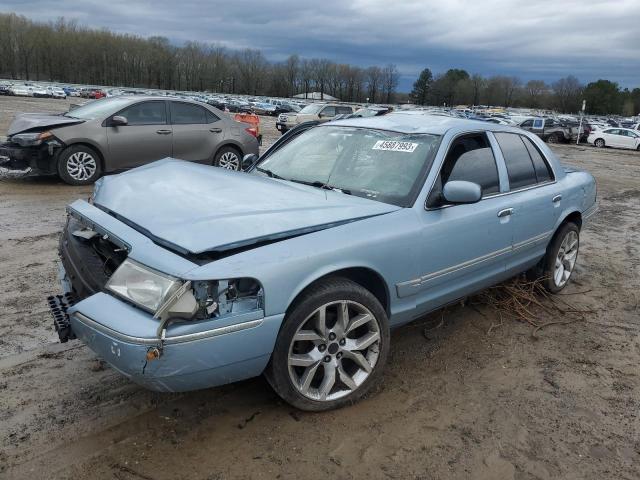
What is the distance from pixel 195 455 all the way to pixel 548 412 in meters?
2.09

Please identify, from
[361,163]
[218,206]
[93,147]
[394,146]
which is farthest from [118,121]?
[218,206]

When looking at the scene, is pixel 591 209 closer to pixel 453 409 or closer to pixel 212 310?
pixel 453 409

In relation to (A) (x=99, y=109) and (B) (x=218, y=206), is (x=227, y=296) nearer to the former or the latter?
(B) (x=218, y=206)

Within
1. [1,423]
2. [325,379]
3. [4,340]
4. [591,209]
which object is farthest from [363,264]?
[591,209]

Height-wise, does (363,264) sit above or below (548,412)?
above

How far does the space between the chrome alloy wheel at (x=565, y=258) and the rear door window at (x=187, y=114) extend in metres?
7.19

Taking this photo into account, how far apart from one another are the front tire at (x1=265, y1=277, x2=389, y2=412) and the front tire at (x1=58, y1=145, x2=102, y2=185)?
7.37 m

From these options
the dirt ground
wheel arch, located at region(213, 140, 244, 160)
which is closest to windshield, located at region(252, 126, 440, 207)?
the dirt ground

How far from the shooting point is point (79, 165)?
9094 mm

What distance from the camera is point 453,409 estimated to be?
3260 millimetres

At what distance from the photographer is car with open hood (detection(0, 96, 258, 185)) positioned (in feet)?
28.6

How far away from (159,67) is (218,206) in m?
139

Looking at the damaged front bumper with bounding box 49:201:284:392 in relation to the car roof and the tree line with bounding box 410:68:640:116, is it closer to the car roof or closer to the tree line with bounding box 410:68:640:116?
the car roof

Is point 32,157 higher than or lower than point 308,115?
lower
